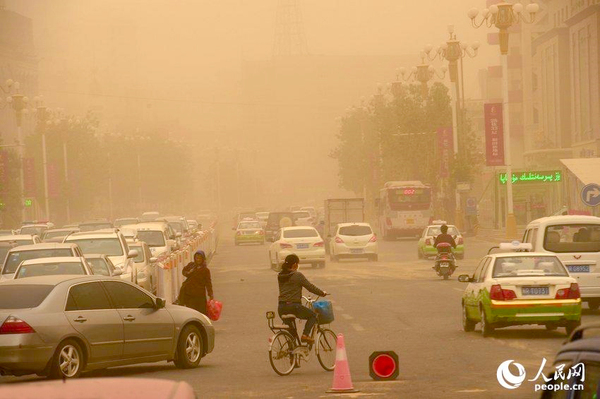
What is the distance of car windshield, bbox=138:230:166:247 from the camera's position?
43656mm

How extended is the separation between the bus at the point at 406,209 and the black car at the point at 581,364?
78.0 m

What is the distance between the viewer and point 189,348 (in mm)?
18734

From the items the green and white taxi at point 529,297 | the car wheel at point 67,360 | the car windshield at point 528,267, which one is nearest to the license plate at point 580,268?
the car windshield at point 528,267

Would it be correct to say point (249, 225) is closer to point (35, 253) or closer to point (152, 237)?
point (152, 237)

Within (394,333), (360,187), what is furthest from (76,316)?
(360,187)

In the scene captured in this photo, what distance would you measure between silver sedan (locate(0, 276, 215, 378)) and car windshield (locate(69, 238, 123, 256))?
589 inches

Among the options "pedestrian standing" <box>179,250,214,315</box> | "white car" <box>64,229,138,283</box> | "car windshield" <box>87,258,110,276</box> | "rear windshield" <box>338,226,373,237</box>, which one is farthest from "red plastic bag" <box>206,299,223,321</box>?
"rear windshield" <box>338,226,373,237</box>

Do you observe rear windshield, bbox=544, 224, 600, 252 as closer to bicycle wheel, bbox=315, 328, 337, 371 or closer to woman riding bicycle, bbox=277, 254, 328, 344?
A: bicycle wheel, bbox=315, 328, 337, 371

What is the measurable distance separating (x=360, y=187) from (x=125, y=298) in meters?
121

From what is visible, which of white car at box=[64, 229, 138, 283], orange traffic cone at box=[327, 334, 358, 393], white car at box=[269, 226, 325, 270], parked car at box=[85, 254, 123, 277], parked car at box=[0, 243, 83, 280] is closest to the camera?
orange traffic cone at box=[327, 334, 358, 393]

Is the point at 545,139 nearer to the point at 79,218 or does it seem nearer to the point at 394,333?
the point at 79,218

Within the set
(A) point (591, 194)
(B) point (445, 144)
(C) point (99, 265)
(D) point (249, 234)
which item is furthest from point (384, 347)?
(B) point (445, 144)

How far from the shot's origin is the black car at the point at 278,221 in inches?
3329

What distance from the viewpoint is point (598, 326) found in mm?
5270
